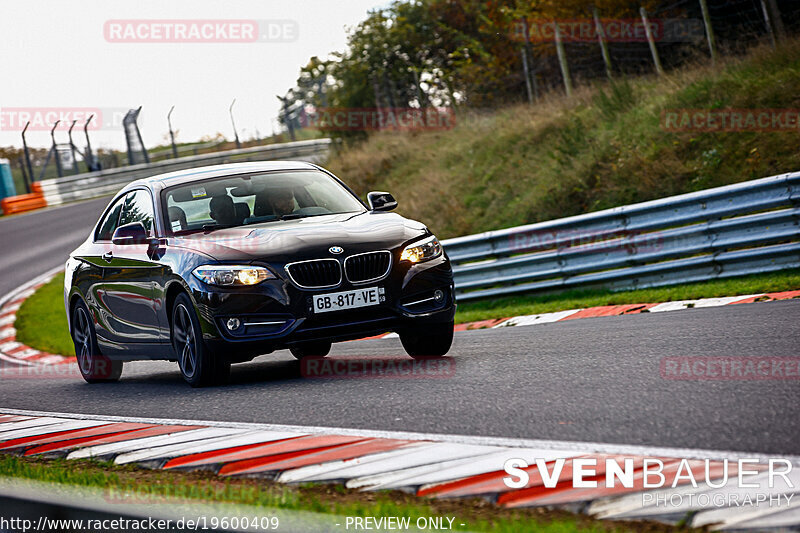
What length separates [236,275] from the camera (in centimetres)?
702

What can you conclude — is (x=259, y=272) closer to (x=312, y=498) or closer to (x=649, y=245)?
(x=312, y=498)

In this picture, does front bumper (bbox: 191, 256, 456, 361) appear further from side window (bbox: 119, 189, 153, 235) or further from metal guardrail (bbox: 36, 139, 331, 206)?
metal guardrail (bbox: 36, 139, 331, 206)

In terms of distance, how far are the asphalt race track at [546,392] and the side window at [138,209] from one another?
138 cm

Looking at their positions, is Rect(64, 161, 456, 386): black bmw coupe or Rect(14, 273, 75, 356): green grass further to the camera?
Rect(14, 273, 75, 356): green grass

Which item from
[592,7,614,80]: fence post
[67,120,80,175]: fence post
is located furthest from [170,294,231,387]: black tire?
[67,120,80,175]: fence post

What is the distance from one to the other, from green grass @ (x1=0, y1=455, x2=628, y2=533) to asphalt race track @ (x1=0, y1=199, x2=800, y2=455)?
0.99 m

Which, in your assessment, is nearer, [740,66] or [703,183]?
[703,183]

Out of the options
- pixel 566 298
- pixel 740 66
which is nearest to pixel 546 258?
pixel 566 298

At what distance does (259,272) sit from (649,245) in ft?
19.6

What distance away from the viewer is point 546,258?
12641 millimetres

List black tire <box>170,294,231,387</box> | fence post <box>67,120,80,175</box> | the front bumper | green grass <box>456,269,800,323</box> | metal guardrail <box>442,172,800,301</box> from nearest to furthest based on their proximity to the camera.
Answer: the front bumper, black tire <box>170,294,231,387</box>, green grass <box>456,269,800,323</box>, metal guardrail <box>442,172,800,301</box>, fence post <box>67,120,80,175</box>

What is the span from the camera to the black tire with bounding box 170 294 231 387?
7.25 m

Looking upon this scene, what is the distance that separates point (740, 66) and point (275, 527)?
14.0 m

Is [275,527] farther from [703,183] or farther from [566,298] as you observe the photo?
[703,183]
